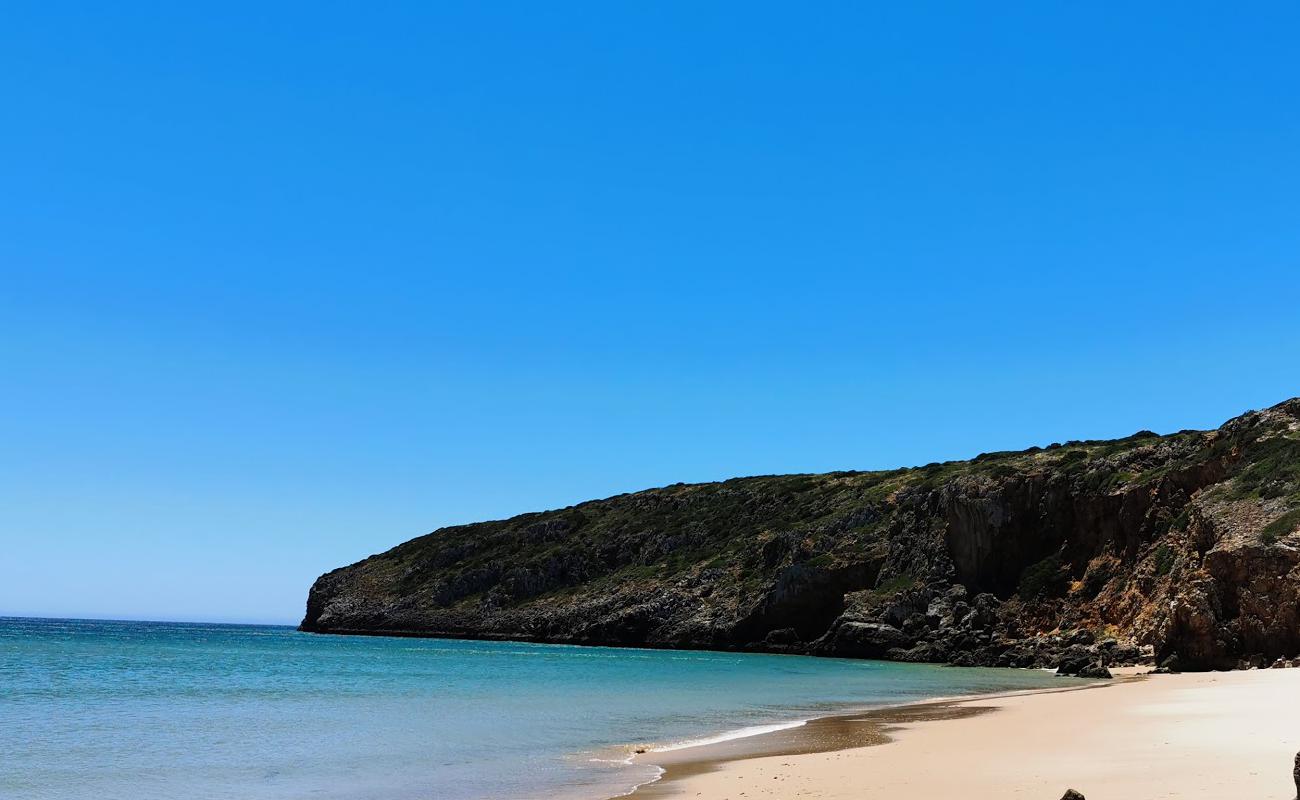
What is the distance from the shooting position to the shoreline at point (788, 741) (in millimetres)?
17062

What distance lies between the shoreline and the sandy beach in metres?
0.05

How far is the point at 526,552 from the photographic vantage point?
407 feet

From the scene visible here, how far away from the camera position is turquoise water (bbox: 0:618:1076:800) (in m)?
16.4

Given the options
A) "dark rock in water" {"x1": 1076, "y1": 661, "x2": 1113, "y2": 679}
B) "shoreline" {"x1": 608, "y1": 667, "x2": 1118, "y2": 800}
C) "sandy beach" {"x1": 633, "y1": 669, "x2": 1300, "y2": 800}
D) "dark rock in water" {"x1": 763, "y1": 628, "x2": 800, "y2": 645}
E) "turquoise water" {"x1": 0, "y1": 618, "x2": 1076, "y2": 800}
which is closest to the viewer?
"sandy beach" {"x1": 633, "y1": 669, "x2": 1300, "y2": 800}

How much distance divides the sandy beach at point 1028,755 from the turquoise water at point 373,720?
218 cm

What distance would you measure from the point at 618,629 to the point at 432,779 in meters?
81.2

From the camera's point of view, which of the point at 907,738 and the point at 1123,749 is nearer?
the point at 1123,749

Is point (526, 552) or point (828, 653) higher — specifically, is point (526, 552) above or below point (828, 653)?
above

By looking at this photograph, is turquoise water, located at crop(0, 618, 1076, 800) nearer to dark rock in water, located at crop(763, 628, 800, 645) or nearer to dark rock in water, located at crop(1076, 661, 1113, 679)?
dark rock in water, located at crop(1076, 661, 1113, 679)

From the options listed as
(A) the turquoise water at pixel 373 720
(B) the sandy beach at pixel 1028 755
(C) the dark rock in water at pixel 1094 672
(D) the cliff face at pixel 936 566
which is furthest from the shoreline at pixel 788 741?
(D) the cliff face at pixel 936 566

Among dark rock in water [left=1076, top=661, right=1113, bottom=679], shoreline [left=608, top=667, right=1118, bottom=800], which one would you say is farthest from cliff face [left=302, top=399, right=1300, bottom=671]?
shoreline [left=608, top=667, right=1118, bottom=800]

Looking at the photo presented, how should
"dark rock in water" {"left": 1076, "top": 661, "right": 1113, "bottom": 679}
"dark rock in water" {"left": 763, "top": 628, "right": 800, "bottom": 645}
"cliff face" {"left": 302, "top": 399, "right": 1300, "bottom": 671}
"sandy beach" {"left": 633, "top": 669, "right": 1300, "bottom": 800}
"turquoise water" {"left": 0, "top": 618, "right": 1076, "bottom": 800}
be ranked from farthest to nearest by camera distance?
1. "dark rock in water" {"left": 763, "top": 628, "right": 800, "bottom": 645}
2. "cliff face" {"left": 302, "top": 399, "right": 1300, "bottom": 671}
3. "dark rock in water" {"left": 1076, "top": 661, "right": 1113, "bottom": 679}
4. "turquoise water" {"left": 0, "top": 618, "right": 1076, "bottom": 800}
5. "sandy beach" {"left": 633, "top": 669, "right": 1300, "bottom": 800}

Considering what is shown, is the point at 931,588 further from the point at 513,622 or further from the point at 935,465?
the point at 513,622

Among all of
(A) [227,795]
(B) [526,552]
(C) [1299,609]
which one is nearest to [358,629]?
(B) [526,552]
